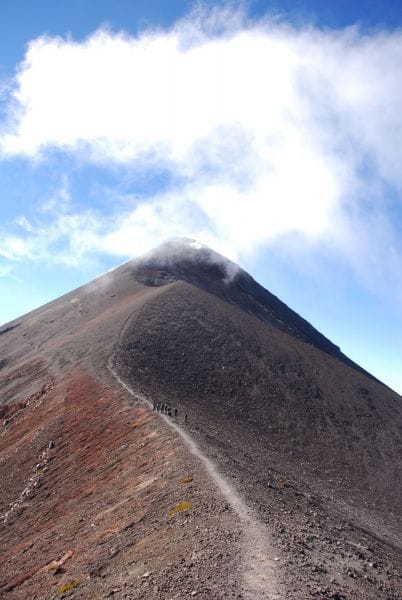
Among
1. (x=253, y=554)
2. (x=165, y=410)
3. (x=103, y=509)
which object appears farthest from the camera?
(x=165, y=410)

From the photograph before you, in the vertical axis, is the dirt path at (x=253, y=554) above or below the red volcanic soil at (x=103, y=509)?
below

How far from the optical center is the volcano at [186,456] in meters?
14.1

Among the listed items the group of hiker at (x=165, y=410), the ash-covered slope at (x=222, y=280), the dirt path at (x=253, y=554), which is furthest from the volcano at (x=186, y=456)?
the ash-covered slope at (x=222, y=280)

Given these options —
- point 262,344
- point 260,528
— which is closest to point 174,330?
point 262,344

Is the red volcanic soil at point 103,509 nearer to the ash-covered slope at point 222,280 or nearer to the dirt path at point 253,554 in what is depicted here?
the dirt path at point 253,554

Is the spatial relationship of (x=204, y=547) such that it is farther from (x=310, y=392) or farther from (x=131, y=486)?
(x=310, y=392)

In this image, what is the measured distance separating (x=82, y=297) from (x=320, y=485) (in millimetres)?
64328

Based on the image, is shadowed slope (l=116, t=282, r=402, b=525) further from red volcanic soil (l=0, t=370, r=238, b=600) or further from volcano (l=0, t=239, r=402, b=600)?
red volcanic soil (l=0, t=370, r=238, b=600)

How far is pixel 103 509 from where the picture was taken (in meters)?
21.8

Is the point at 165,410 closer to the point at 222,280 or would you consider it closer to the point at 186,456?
the point at 186,456

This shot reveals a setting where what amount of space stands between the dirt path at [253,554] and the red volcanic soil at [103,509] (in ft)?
1.60

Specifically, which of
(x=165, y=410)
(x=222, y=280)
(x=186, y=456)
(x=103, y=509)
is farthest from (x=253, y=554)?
(x=222, y=280)

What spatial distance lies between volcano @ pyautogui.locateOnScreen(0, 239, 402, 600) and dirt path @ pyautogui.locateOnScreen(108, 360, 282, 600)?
0.06 m

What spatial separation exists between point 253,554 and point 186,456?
11097 mm
